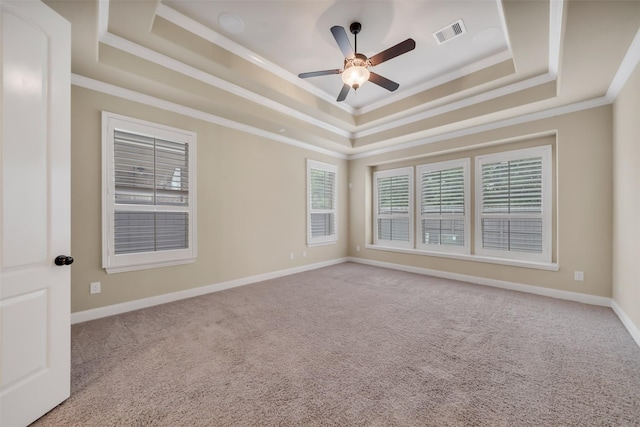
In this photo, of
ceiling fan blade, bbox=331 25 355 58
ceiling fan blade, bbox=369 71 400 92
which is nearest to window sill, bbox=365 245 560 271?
ceiling fan blade, bbox=369 71 400 92

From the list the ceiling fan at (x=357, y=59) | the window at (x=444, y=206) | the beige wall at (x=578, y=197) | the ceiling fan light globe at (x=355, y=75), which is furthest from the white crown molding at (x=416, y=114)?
the ceiling fan light globe at (x=355, y=75)

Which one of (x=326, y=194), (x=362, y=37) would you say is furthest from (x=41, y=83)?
(x=326, y=194)

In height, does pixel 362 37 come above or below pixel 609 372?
above

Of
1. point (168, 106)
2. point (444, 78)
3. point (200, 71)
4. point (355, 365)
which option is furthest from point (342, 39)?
point (355, 365)

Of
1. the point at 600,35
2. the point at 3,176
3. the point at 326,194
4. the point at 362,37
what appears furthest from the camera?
the point at 326,194

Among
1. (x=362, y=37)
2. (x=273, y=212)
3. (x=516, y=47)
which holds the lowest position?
(x=273, y=212)

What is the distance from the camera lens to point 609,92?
3.14 meters

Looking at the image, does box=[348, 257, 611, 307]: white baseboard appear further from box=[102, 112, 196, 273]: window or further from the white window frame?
box=[102, 112, 196, 273]: window

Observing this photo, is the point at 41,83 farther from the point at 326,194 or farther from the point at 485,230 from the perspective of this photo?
the point at 485,230

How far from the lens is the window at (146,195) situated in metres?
3.08

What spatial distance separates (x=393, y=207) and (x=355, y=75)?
3.61 metres

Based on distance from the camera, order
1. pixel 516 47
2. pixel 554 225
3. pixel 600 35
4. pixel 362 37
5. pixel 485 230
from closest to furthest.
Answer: pixel 600 35 < pixel 516 47 < pixel 362 37 < pixel 554 225 < pixel 485 230

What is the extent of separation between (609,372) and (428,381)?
1.42 m

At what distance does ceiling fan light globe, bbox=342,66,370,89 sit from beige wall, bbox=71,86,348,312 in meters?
2.27
